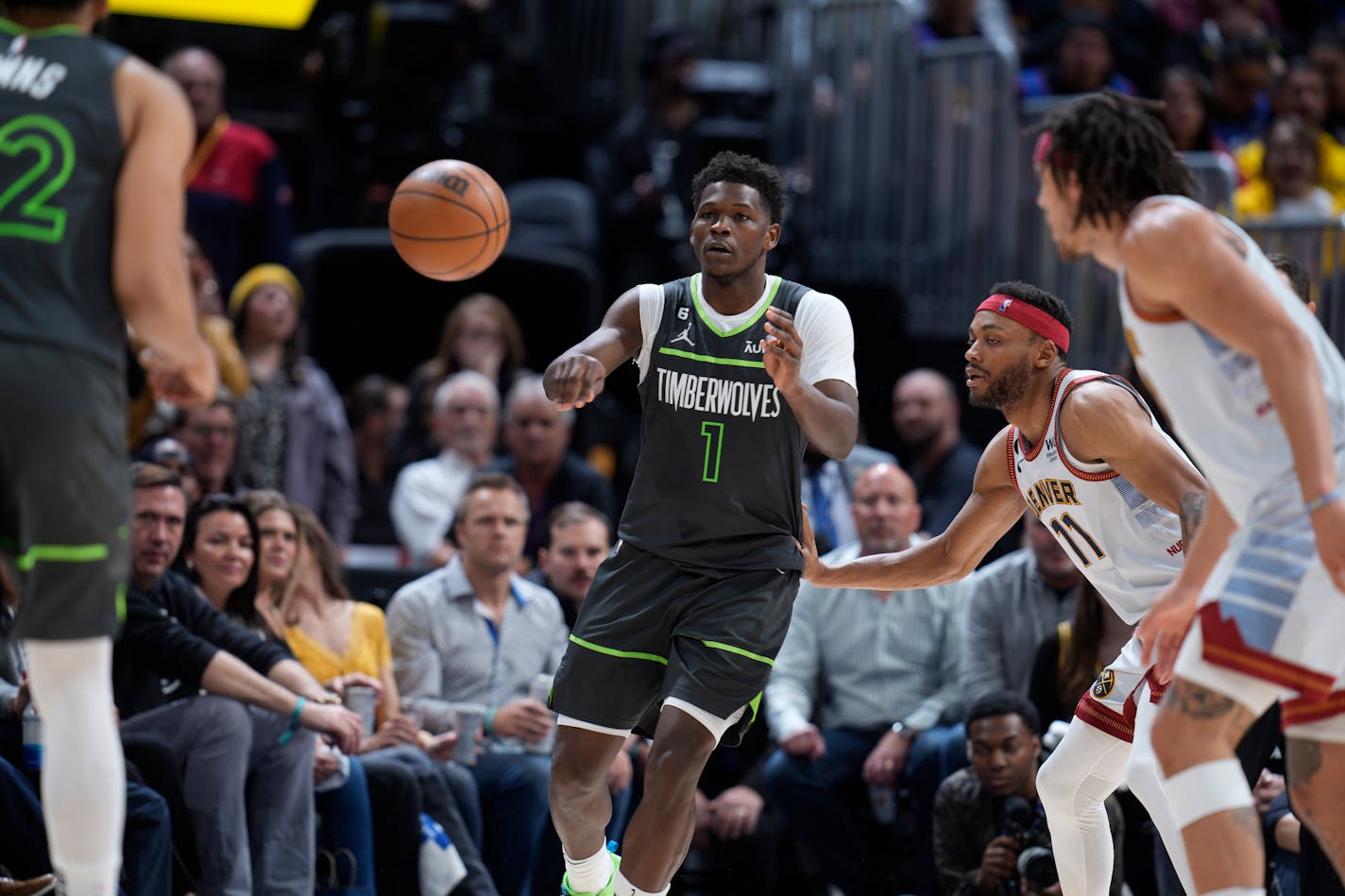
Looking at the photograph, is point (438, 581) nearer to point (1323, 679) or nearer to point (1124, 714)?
point (1124, 714)

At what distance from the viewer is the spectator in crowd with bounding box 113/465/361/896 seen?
6152mm

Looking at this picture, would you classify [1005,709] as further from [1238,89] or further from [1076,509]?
[1238,89]

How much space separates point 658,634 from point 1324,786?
205 centimetres

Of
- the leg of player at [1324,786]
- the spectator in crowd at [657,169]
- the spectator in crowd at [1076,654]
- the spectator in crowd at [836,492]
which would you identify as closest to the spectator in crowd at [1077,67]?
the spectator in crowd at [657,169]

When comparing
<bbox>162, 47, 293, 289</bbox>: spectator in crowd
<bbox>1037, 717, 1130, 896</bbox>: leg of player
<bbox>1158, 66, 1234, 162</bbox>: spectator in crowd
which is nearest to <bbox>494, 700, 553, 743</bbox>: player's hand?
<bbox>1037, 717, 1130, 896</bbox>: leg of player

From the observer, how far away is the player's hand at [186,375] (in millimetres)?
3908

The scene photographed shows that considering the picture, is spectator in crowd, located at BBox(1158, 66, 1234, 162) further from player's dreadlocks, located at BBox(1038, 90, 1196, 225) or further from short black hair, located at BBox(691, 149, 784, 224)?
player's dreadlocks, located at BBox(1038, 90, 1196, 225)

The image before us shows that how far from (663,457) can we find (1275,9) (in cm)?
1051

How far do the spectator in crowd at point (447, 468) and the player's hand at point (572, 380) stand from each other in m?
3.97

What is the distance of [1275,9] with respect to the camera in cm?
1388

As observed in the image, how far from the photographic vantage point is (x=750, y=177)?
536 centimetres

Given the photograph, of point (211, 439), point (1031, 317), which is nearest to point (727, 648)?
point (1031, 317)

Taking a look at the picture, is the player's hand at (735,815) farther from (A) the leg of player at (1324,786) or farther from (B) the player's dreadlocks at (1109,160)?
(B) the player's dreadlocks at (1109,160)

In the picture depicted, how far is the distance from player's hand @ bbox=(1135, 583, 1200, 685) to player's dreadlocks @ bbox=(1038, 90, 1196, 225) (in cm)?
93
